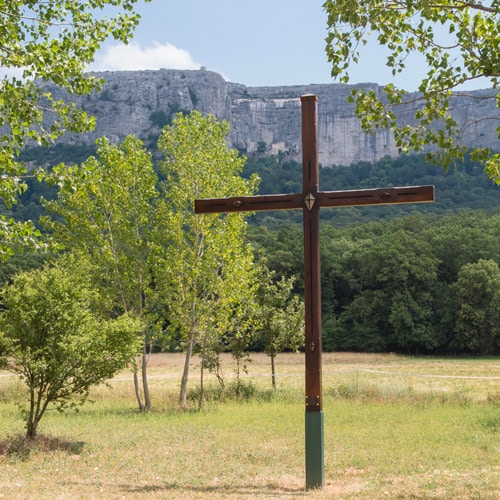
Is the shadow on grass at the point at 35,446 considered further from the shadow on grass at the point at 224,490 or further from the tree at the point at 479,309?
the tree at the point at 479,309

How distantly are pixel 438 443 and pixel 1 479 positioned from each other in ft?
21.7

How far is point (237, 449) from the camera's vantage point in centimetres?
1039

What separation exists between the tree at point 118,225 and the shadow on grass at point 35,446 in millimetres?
7220

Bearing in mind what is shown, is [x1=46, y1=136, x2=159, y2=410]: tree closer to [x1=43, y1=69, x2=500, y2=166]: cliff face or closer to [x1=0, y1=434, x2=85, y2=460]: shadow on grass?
[x1=0, y1=434, x2=85, y2=460]: shadow on grass

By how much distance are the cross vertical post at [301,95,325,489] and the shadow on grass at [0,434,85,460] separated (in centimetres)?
472

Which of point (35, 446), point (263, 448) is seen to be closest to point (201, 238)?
point (263, 448)

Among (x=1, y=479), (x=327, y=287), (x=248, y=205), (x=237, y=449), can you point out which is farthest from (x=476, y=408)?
(x=327, y=287)

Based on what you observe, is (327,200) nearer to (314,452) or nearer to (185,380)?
(314,452)

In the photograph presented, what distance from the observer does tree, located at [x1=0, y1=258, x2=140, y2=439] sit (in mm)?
10570

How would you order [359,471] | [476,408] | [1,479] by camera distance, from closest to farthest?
[1,479], [359,471], [476,408]

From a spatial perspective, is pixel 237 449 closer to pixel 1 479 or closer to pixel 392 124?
pixel 1 479

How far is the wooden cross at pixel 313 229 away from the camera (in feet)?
23.7

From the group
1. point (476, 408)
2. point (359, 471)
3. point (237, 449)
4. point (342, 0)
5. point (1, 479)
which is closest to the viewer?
point (342, 0)

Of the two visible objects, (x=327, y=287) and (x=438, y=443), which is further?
(x=327, y=287)
